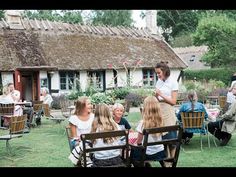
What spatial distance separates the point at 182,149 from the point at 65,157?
7.41 feet

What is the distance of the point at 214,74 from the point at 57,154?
2446cm

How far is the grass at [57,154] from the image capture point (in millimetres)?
6816

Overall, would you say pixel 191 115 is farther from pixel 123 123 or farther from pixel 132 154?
pixel 132 154

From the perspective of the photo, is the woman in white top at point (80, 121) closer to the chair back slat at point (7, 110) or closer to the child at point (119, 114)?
the child at point (119, 114)

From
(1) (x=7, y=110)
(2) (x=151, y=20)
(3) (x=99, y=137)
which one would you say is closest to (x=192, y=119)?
(3) (x=99, y=137)

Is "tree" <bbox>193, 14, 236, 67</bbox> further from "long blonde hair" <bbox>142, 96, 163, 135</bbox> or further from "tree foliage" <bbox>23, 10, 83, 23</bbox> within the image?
"long blonde hair" <bbox>142, 96, 163, 135</bbox>

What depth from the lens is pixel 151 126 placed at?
518 cm

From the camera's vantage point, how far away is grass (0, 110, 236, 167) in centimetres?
682

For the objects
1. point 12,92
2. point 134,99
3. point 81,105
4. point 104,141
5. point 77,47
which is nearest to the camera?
point 104,141

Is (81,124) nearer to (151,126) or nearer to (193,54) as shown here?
(151,126)

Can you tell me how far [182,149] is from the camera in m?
7.86

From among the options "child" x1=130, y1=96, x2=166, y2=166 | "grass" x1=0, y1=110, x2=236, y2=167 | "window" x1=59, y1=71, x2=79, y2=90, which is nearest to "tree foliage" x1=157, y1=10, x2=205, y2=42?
"window" x1=59, y1=71, x2=79, y2=90
